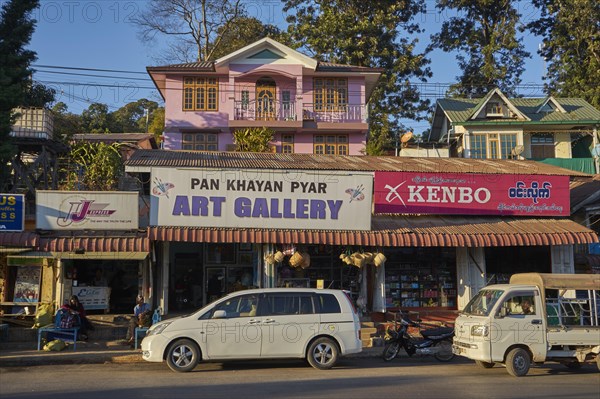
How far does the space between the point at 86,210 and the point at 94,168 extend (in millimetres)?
4451

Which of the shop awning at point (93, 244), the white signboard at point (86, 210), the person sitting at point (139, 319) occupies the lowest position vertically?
the person sitting at point (139, 319)

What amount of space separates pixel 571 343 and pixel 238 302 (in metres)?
7.13

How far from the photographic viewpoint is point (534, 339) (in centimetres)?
1207

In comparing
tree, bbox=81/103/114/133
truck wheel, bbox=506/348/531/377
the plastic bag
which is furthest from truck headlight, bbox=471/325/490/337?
tree, bbox=81/103/114/133

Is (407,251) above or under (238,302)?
above

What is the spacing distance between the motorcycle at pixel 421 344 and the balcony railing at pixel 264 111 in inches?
650

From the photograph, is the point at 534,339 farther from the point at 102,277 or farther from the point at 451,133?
the point at 451,133

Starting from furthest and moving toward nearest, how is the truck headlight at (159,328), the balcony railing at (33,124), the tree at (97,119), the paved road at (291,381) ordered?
1. the tree at (97,119)
2. the balcony railing at (33,124)
3. the truck headlight at (159,328)
4. the paved road at (291,381)

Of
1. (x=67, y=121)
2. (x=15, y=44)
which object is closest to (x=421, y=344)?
(x=15, y=44)

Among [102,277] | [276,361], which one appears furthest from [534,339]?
[102,277]

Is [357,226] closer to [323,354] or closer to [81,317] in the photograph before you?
[323,354]

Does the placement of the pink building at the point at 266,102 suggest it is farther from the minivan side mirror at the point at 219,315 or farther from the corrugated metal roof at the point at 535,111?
the minivan side mirror at the point at 219,315

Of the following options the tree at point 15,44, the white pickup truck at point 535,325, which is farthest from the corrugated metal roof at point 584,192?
the tree at point 15,44

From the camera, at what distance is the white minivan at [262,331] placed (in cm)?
1211
